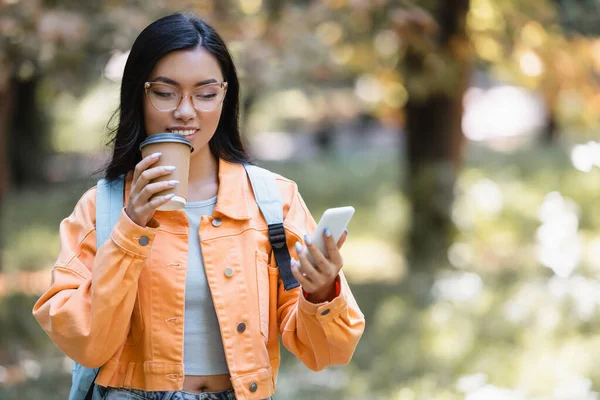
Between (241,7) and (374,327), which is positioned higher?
(241,7)

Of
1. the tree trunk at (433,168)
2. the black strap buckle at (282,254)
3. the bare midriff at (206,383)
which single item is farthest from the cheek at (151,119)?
the tree trunk at (433,168)

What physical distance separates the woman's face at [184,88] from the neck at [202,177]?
138 millimetres

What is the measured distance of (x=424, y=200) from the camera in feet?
30.5

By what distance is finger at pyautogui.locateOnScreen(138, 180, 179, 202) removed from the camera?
2.17 metres

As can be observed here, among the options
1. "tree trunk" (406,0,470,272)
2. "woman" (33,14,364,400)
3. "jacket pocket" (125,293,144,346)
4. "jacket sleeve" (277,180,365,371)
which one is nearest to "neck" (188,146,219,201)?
"woman" (33,14,364,400)

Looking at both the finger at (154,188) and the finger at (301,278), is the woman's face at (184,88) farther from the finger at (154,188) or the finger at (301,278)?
the finger at (301,278)

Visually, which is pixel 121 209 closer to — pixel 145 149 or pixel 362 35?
pixel 145 149

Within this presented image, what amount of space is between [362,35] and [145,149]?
5.81 m

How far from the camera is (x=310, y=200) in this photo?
15.3 m

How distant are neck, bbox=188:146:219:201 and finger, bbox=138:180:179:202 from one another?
1.30 ft

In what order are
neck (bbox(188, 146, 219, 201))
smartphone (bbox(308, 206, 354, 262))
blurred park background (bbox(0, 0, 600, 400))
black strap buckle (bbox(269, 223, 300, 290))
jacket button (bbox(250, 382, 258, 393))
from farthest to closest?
1. blurred park background (bbox(0, 0, 600, 400))
2. neck (bbox(188, 146, 219, 201))
3. black strap buckle (bbox(269, 223, 300, 290))
4. jacket button (bbox(250, 382, 258, 393))
5. smartphone (bbox(308, 206, 354, 262))

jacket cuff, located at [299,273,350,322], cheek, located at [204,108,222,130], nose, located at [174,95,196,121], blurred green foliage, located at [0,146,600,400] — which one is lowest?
blurred green foliage, located at [0,146,600,400]

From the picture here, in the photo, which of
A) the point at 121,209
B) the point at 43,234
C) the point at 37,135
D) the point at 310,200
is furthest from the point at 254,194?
the point at 37,135

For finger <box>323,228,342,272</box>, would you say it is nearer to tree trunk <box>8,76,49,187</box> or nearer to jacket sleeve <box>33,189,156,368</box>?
jacket sleeve <box>33,189,156,368</box>
